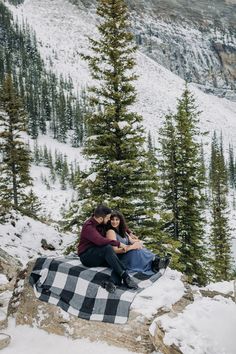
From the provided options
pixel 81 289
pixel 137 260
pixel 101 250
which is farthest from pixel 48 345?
pixel 137 260

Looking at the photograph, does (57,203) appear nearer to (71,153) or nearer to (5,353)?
(71,153)

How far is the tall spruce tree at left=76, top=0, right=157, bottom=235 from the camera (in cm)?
1388

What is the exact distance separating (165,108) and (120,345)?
14042 centimetres

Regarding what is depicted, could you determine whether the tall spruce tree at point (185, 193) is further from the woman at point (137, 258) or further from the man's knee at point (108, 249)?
the man's knee at point (108, 249)

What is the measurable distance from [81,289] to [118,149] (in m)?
7.95

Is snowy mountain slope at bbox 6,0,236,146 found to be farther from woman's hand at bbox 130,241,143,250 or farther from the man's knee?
the man's knee

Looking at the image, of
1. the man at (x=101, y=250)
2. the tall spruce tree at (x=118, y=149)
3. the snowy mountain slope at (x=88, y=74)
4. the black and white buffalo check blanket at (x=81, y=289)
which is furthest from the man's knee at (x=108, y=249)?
the snowy mountain slope at (x=88, y=74)

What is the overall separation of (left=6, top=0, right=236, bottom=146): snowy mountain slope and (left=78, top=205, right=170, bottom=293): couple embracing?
12350 cm

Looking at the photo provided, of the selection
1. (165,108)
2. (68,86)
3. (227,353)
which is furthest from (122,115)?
(68,86)

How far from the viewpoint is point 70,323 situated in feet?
23.3

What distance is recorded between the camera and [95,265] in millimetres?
7922

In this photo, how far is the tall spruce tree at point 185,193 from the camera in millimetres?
19172

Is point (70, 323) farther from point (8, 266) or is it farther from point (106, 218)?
point (8, 266)

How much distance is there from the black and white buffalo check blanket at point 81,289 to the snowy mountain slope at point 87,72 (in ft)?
408
